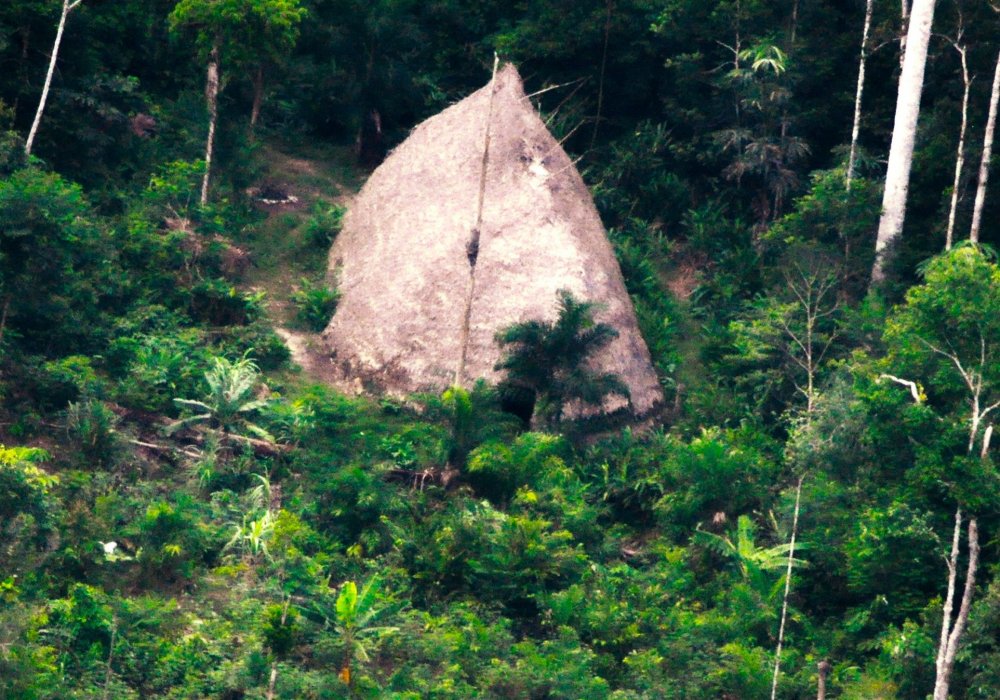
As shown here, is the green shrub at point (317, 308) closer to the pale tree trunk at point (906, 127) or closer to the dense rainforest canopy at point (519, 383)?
the dense rainforest canopy at point (519, 383)

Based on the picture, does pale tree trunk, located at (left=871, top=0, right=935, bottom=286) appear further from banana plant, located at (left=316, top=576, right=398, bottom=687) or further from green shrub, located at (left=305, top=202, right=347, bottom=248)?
banana plant, located at (left=316, top=576, right=398, bottom=687)

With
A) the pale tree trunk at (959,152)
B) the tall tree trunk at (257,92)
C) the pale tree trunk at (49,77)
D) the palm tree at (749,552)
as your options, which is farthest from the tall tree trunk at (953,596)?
the tall tree trunk at (257,92)

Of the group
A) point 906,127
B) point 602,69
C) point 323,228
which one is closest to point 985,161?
point 906,127

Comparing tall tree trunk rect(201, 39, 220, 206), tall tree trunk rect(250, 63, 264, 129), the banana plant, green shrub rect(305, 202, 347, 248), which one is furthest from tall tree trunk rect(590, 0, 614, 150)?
the banana plant

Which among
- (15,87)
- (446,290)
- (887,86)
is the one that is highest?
(887,86)

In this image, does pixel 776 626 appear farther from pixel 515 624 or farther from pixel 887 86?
pixel 887 86

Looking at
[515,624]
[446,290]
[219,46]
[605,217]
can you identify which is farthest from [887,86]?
[515,624]

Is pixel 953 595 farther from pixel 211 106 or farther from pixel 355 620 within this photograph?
pixel 211 106
